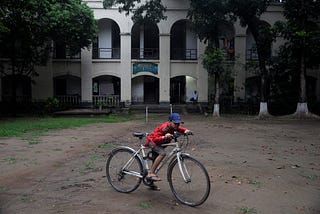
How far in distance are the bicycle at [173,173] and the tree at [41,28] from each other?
14.7 m

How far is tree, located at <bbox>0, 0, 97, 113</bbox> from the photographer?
19.5 m

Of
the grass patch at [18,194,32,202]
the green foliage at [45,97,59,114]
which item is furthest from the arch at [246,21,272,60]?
the grass patch at [18,194,32,202]

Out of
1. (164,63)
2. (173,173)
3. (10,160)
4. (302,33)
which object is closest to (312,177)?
(173,173)

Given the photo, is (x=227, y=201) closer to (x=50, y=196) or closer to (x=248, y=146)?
(x=50, y=196)

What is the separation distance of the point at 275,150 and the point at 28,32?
16.9 metres

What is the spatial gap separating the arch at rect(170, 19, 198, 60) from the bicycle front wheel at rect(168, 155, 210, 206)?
2535 centimetres

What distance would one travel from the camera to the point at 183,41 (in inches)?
1227

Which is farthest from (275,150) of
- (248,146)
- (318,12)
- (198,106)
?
(198,106)

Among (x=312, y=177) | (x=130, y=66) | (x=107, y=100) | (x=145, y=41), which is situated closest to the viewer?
(x=312, y=177)

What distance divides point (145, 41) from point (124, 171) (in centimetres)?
2670

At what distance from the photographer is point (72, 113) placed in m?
23.3

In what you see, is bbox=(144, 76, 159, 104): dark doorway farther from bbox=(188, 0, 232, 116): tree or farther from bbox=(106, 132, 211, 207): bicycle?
bbox=(106, 132, 211, 207): bicycle

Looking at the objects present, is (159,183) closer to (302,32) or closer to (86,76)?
(302,32)

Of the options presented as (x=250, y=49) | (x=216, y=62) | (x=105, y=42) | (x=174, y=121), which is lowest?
(x=174, y=121)
